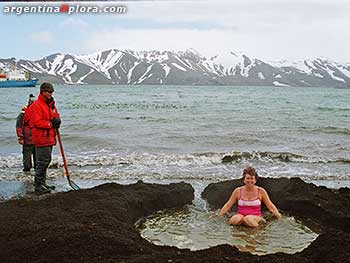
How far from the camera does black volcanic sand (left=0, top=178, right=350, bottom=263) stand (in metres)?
5.13

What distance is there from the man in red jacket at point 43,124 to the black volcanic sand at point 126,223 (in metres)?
1.73

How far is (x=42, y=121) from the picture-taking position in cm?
896

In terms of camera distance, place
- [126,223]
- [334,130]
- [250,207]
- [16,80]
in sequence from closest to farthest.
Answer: [126,223] → [250,207] → [334,130] → [16,80]

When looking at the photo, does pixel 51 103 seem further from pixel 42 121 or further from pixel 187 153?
pixel 187 153

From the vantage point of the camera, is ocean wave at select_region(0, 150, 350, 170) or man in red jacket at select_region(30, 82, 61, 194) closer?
man in red jacket at select_region(30, 82, 61, 194)

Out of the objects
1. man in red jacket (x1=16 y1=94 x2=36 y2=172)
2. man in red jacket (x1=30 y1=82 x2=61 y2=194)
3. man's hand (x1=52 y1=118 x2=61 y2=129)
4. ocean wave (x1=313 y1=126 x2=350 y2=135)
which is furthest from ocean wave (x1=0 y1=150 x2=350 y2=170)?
ocean wave (x1=313 y1=126 x2=350 y2=135)

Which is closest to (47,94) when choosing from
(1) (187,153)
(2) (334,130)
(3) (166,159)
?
(3) (166,159)

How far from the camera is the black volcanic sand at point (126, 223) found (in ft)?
16.8

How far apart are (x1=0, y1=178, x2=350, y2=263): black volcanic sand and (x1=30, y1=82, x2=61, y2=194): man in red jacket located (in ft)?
5.67

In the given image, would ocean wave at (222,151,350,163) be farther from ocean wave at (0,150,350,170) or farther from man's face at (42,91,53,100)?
man's face at (42,91,53,100)

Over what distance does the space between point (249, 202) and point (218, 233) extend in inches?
41.5

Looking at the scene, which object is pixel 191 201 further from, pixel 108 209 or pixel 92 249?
pixel 92 249

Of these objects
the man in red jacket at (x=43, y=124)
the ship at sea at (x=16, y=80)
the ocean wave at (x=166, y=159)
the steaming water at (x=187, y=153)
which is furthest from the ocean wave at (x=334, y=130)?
the ship at sea at (x=16, y=80)

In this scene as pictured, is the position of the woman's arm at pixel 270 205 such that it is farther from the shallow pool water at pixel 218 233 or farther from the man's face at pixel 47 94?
the man's face at pixel 47 94
